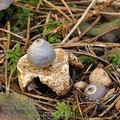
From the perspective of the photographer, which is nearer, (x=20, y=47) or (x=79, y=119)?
(x=79, y=119)

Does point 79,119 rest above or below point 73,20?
below

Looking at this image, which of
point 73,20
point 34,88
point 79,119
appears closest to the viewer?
point 79,119

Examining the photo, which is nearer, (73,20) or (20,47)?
(20,47)

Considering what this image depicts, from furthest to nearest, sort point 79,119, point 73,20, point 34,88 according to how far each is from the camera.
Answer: point 73,20 < point 34,88 < point 79,119

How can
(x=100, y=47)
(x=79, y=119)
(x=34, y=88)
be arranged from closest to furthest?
(x=79, y=119)
(x=34, y=88)
(x=100, y=47)

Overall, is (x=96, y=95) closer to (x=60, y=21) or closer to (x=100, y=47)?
(x=100, y=47)

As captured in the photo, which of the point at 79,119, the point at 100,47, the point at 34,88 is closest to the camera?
the point at 79,119

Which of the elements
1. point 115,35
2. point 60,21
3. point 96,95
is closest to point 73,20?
point 60,21

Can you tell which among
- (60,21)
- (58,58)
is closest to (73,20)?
(60,21)

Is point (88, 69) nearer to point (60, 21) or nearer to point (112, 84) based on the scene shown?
point (112, 84)
